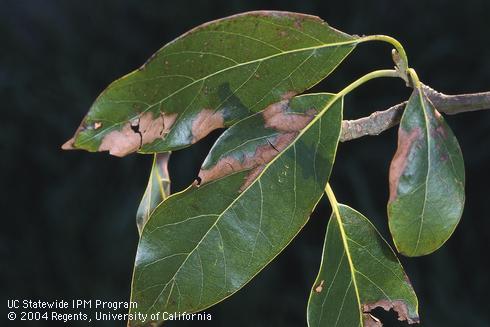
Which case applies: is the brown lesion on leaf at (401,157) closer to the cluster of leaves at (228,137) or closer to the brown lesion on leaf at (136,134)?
the cluster of leaves at (228,137)

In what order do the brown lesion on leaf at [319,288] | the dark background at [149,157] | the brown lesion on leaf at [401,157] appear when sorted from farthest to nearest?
the dark background at [149,157], the brown lesion on leaf at [319,288], the brown lesion on leaf at [401,157]

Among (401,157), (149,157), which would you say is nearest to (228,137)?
(401,157)

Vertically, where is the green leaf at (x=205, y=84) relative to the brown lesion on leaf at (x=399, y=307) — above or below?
above

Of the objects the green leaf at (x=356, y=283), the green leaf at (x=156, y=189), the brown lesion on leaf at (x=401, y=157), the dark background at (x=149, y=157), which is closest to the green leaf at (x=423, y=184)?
the brown lesion on leaf at (x=401, y=157)

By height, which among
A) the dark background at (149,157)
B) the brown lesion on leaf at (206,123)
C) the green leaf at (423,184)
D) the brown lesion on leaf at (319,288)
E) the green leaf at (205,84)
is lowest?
the brown lesion on leaf at (319,288)

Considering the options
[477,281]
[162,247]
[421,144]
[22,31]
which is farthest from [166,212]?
[22,31]

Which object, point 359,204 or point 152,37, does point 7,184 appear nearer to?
point 152,37

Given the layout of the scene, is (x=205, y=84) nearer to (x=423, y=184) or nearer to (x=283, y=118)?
(x=283, y=118)
